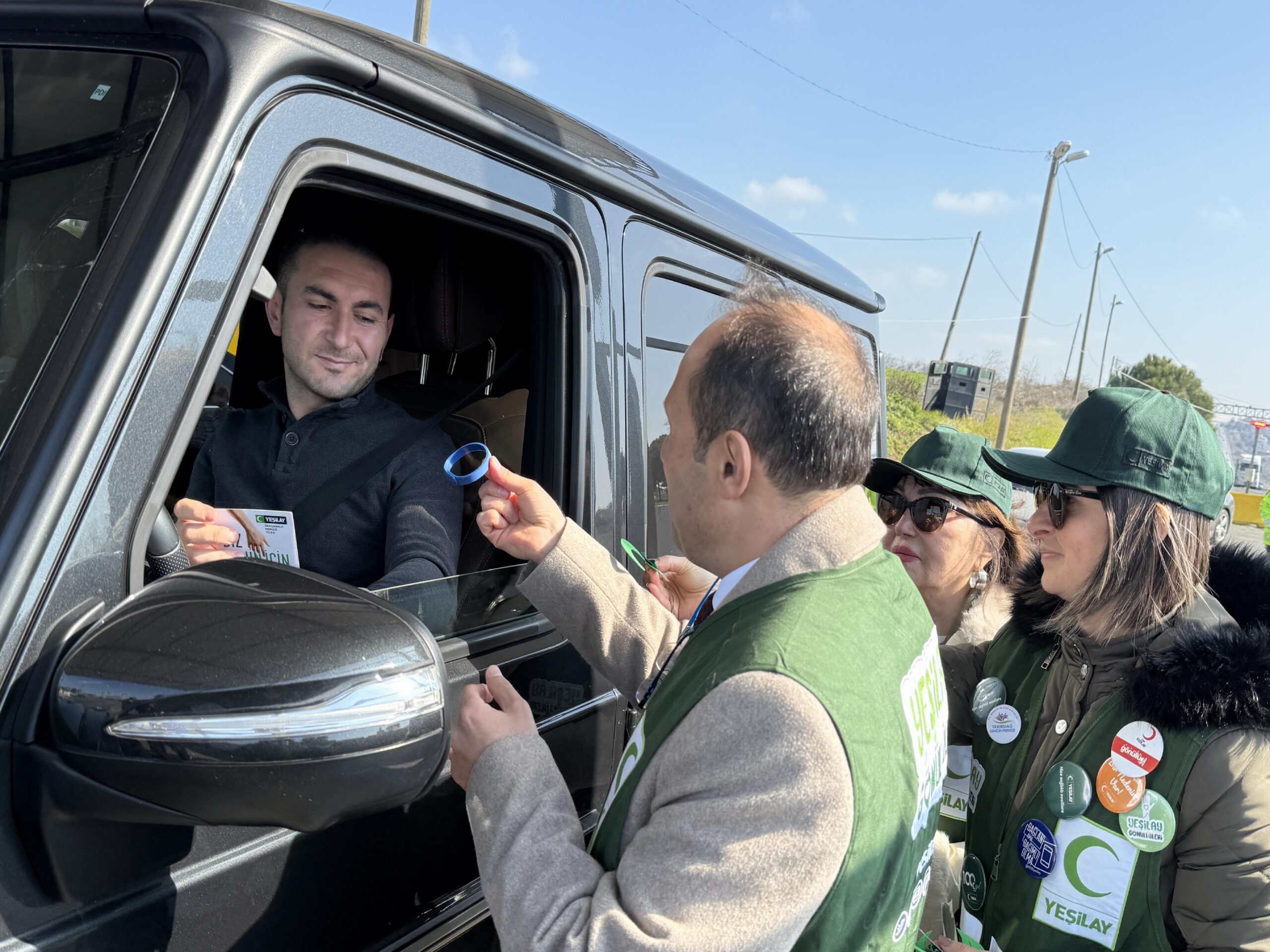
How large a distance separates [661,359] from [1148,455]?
970mm

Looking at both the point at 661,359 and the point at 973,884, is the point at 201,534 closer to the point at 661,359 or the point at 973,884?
the point at 661,359

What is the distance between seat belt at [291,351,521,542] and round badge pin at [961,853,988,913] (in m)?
1.36

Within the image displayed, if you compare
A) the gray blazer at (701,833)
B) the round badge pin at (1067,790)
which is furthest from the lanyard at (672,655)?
the round badge pin at (1067,790)

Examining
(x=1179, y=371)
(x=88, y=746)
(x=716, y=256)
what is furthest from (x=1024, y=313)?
(x=1179, y=371)

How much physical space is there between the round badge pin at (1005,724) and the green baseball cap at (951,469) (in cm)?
92

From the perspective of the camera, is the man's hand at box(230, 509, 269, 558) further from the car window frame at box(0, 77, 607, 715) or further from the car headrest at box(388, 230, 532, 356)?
the car headrest at box(388, 230, 532, 356)

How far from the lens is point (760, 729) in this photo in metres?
1.00

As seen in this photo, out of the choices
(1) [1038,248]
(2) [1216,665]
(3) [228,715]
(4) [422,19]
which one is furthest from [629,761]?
(1) [1038,248]

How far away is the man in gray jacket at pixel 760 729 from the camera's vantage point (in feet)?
3.21

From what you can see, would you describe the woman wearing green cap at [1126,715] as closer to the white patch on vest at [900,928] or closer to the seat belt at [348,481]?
the white patch on vest at [900,928]

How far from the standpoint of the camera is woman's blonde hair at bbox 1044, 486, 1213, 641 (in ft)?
6.10

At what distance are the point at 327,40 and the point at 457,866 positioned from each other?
1133 mm

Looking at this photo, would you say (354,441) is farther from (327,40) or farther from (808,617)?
(808,617)

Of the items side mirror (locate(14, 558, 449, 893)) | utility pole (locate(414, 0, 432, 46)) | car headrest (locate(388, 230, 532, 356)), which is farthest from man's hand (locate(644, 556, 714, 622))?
utility pole (locate(414, 0, 432, 46))
